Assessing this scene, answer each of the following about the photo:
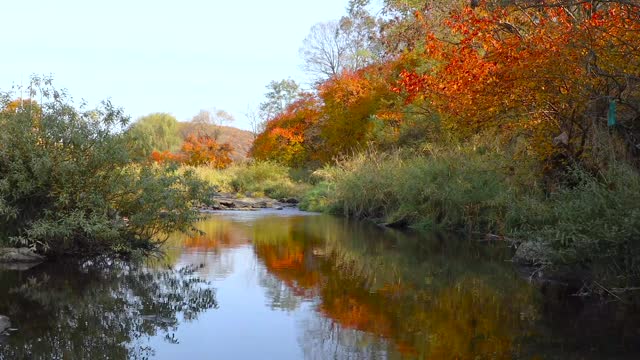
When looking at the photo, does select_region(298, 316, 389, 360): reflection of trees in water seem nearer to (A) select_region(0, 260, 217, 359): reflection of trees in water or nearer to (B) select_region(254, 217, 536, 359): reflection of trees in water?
(B) select_region(254, 217, 536, 359): reflection of trees in water

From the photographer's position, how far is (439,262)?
13.6m

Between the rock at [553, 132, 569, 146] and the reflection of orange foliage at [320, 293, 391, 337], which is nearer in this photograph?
the reflection of orange foliage at [320, 293, 391, 337]

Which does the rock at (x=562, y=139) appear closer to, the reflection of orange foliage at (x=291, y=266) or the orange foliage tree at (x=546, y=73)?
the orange foliage tree at (x=546, y=73)

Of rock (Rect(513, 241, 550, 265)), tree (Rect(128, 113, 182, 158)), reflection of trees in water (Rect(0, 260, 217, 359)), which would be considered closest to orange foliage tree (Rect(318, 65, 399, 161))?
rock (Rect(513, 241, 550, 265))

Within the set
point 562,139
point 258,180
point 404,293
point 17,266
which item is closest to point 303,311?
point 404,293

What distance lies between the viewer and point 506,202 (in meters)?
16.2

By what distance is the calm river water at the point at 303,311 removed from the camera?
279 inches

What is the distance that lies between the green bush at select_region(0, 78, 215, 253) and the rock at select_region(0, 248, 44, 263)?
192 millimetres

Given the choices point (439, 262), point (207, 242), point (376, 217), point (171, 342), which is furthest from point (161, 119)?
point (171, 342)

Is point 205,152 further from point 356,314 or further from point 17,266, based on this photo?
point 356,314

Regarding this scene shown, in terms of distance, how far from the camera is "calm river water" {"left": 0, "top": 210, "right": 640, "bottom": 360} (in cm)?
710

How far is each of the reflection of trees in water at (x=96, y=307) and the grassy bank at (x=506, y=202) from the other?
17.2 ft

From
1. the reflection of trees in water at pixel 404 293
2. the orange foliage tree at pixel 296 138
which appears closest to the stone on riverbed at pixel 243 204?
the orange foliage tree at pixel 296 138

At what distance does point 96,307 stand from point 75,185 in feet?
13.9
